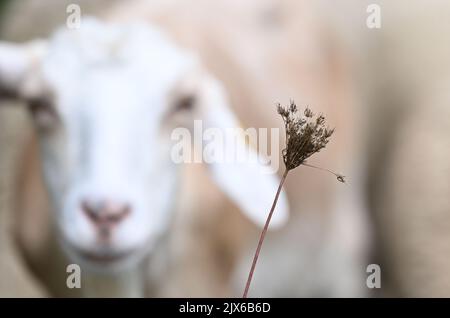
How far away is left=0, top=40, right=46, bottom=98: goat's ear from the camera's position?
1.53 m

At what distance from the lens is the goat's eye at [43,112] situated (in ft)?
4.71

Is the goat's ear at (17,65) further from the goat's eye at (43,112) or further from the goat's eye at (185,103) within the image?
the goat's eye at (185,103)

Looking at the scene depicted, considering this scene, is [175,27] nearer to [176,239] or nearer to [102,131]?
[176,239]

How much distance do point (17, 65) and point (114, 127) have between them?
0.26m

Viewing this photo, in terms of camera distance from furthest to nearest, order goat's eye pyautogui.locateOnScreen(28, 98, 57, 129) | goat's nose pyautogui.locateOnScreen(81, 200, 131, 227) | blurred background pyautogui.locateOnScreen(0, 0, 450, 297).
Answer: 1. blurred background pyautogui.locateOnScreen(0, 0, 450, 297)
2. goat's eye pyautogui.locateOnScreen(28, 98, 57, 129)
3. goat's nose pyautogui.locateOnScreen(81, 200, 131, 227)

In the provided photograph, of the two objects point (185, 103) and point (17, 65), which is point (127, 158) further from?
point (17, 65)

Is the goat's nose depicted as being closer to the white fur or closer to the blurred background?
the white fur

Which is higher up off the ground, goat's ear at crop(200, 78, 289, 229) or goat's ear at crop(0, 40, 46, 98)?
goat's ear at crop(0, 40, 46, 98)

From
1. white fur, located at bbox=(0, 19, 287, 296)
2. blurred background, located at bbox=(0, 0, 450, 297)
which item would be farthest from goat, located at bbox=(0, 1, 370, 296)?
blurred background, located at bbox=(0, 0, 450, 297)

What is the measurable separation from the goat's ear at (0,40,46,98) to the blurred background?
603mm

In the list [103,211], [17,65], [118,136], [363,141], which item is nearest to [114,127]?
[118,136]
